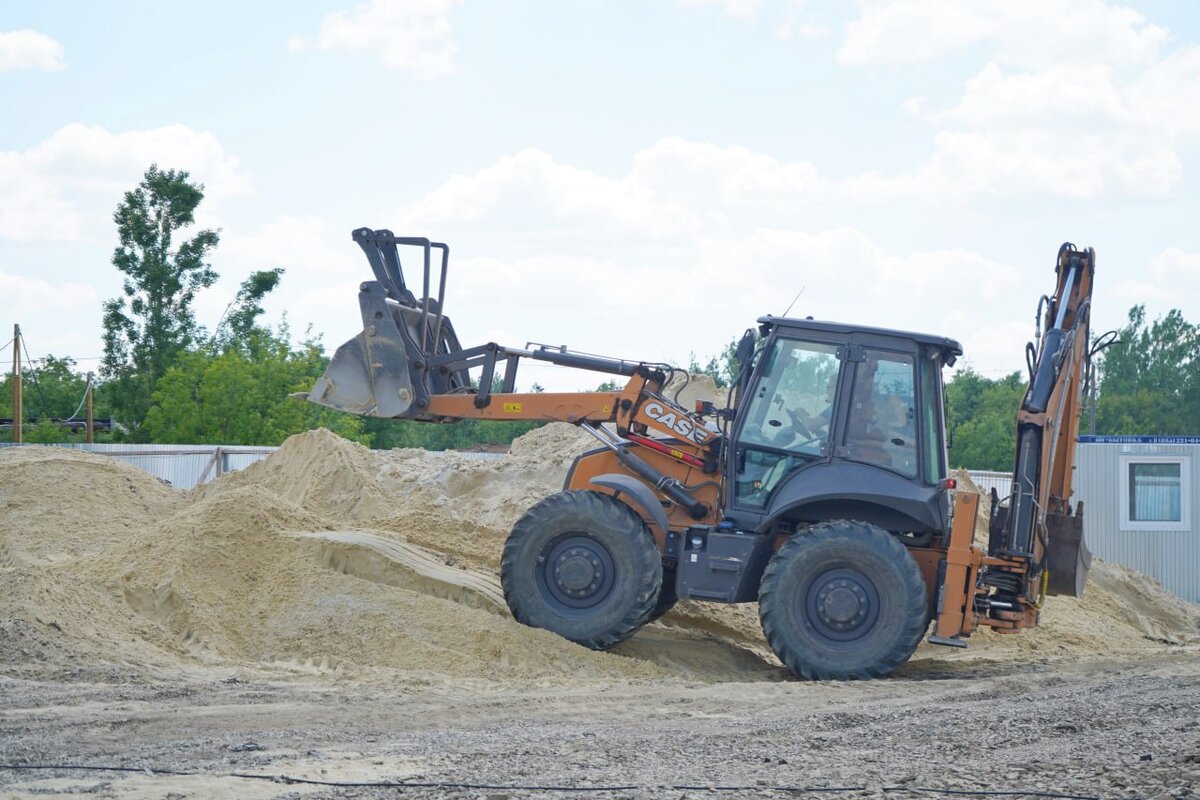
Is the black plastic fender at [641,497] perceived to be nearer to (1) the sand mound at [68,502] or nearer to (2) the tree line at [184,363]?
(1) the sand mound at [68,502]

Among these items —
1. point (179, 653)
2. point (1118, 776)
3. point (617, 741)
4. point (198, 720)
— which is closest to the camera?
point (1118, 776)

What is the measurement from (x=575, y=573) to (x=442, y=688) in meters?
1.78

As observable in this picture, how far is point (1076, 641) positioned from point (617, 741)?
27.4 ft

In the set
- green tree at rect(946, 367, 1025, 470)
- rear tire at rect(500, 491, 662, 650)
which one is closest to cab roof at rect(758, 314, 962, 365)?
rear tire at rect(500, 491, 662, 650)

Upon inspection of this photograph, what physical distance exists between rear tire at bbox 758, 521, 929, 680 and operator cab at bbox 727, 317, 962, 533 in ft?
1.16

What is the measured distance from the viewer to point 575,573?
1055 centimetres

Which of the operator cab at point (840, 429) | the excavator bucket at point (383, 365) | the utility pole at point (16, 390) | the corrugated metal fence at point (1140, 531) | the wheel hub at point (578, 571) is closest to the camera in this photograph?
the operator cab at point (840, 429)

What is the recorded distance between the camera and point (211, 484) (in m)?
20.0

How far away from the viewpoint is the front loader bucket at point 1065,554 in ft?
35.0

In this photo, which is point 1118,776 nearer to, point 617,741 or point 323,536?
point 617,741

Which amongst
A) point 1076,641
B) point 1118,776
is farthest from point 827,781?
point 1076,641

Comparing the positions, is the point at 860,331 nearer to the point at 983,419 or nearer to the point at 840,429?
the point at 840,429

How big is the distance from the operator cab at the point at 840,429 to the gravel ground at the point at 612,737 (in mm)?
1404

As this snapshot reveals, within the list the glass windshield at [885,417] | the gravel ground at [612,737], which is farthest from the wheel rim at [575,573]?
the glass windshield at [885,417]
